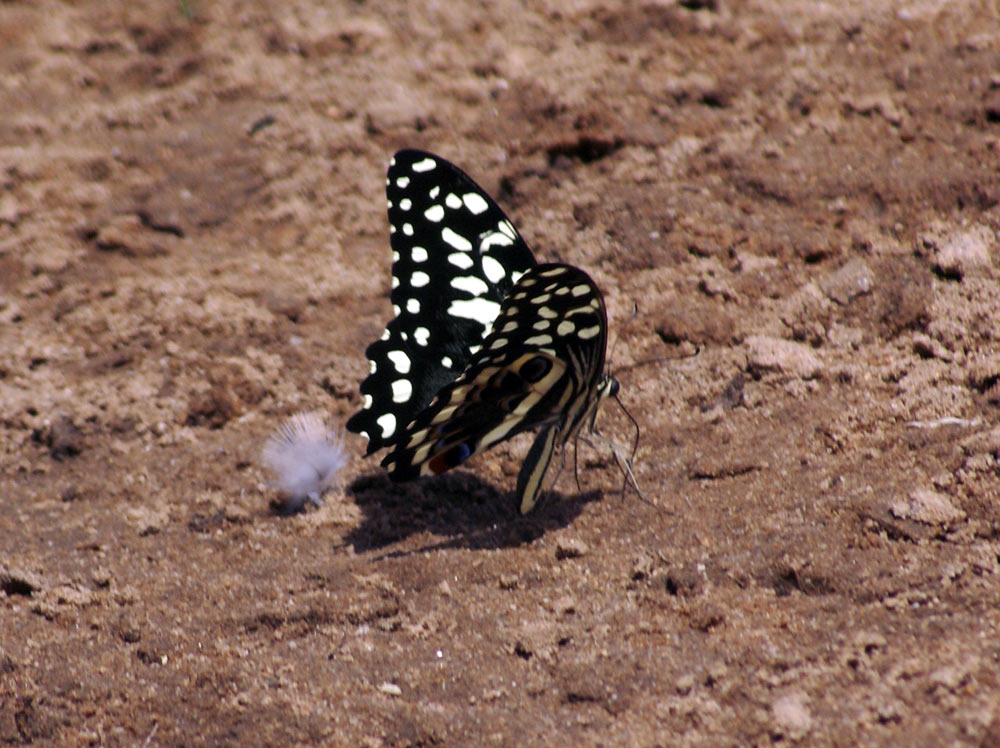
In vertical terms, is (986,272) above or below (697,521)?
above

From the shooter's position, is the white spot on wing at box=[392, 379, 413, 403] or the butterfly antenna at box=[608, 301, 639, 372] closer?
the white spot on wing at box=[392, 379, 413, 403]

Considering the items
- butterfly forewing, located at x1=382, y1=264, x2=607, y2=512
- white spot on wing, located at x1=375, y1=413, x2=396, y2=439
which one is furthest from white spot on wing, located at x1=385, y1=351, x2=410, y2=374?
butterfly forewing, located at x1=382, y1=264, x2=607, y2=512

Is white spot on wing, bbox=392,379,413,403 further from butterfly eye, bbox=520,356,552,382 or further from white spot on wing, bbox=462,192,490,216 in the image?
white spot on wing, bbox=462,192,490,216

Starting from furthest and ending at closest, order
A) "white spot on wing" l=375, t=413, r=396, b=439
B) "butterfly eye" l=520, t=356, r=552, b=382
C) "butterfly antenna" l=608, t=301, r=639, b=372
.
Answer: "butterfly antenna" l=608, t=301, r=639, b=372, "white spot on wing" l=375, t=413, r=396, b=439, "butterfly eye" l=520, t=356, r=552, b=382

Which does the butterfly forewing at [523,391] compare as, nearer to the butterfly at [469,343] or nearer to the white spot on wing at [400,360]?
the butterfly at [469,343]

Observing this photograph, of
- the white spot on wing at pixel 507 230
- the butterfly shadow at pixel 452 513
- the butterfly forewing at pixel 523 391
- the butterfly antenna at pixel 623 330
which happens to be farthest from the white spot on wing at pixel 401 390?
the butterfly antenna at pixel 623 330

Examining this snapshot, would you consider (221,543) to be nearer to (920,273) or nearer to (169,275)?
(169,275)

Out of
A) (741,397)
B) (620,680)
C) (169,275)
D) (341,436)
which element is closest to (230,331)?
(169,275)

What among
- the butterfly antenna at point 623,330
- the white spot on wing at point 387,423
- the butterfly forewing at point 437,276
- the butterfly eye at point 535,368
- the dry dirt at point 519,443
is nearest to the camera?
the dry dirt at point 519,443
